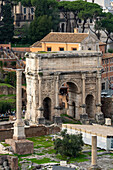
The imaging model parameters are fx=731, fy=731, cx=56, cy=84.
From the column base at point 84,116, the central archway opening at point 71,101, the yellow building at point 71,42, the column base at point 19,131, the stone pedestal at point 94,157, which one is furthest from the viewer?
the yellow building at point 71,42

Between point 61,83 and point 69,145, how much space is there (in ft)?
52.3

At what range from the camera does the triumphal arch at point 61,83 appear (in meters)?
80.6

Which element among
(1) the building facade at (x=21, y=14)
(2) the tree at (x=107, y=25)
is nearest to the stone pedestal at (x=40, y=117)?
Result: (2) the tree at (x=107, y=25)

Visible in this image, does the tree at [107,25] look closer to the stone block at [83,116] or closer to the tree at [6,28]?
the tree at [6,28]

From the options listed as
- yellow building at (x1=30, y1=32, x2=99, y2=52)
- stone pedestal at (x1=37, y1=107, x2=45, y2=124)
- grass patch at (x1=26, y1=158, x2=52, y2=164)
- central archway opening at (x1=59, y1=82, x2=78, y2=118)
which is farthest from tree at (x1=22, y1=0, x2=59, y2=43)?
grass patch at (x1=26, y1=158, x2=52, y2=164)

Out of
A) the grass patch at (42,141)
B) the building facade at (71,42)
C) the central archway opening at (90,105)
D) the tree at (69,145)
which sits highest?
the building facade at (71,42)

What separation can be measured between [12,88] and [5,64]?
27.6 feet

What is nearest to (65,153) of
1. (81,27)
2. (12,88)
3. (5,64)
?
(12,88)

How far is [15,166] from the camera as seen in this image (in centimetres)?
6312

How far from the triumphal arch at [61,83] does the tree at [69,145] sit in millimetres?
12423

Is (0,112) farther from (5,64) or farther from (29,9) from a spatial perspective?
(29,9)

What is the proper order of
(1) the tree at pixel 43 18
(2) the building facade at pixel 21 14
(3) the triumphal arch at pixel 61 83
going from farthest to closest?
1. (2) the building facade at pixel 21 14
2. (1) the tree at pixel 43 18
3. (3) the triumphal arch at pixel 61 83

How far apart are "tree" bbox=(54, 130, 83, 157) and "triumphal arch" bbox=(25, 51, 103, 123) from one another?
12.4 metres

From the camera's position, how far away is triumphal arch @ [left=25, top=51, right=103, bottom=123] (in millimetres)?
80625
